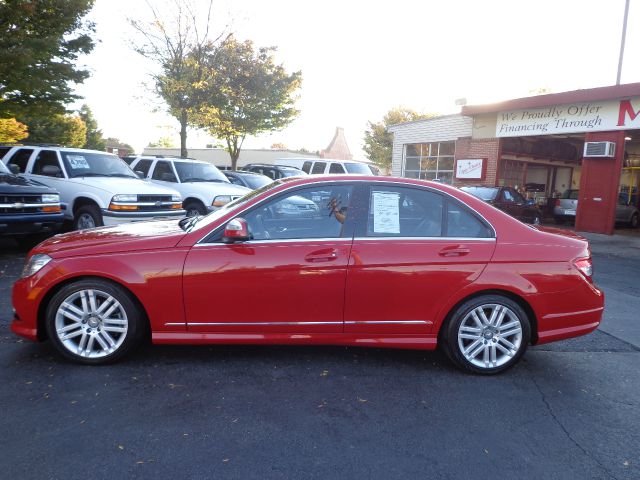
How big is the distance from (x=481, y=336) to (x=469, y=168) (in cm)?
1763

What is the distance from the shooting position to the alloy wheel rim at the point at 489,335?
3971 mm

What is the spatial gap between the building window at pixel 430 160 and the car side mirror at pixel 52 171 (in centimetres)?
1590

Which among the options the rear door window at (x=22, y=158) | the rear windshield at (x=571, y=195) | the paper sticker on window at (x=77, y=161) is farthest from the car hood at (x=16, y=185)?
the rear windshield at (x=571, y=195)

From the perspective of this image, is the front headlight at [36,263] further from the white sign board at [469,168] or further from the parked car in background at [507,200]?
the white sign board at [469,168]

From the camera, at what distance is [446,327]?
13.1 feet

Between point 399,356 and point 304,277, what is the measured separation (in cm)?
127

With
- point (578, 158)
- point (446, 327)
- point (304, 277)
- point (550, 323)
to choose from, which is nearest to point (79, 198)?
point (304, 277)

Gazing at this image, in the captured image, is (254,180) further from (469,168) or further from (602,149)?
(602,149)

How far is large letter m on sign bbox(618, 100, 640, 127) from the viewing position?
49.6 ft

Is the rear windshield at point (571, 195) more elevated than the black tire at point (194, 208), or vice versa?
the rear windshield at point (571, 195)

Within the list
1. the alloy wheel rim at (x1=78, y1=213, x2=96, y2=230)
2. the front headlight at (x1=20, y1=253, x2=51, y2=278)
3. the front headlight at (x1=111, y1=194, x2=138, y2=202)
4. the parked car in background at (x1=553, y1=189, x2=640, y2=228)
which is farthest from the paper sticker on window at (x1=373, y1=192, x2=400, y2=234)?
the parked car in background at (x1=553, y1=189, x2=640, y2=228)

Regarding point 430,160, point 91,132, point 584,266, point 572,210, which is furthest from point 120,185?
point 91,132

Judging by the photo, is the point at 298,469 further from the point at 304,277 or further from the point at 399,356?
the point at 399,356

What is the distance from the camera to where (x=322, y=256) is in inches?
151
